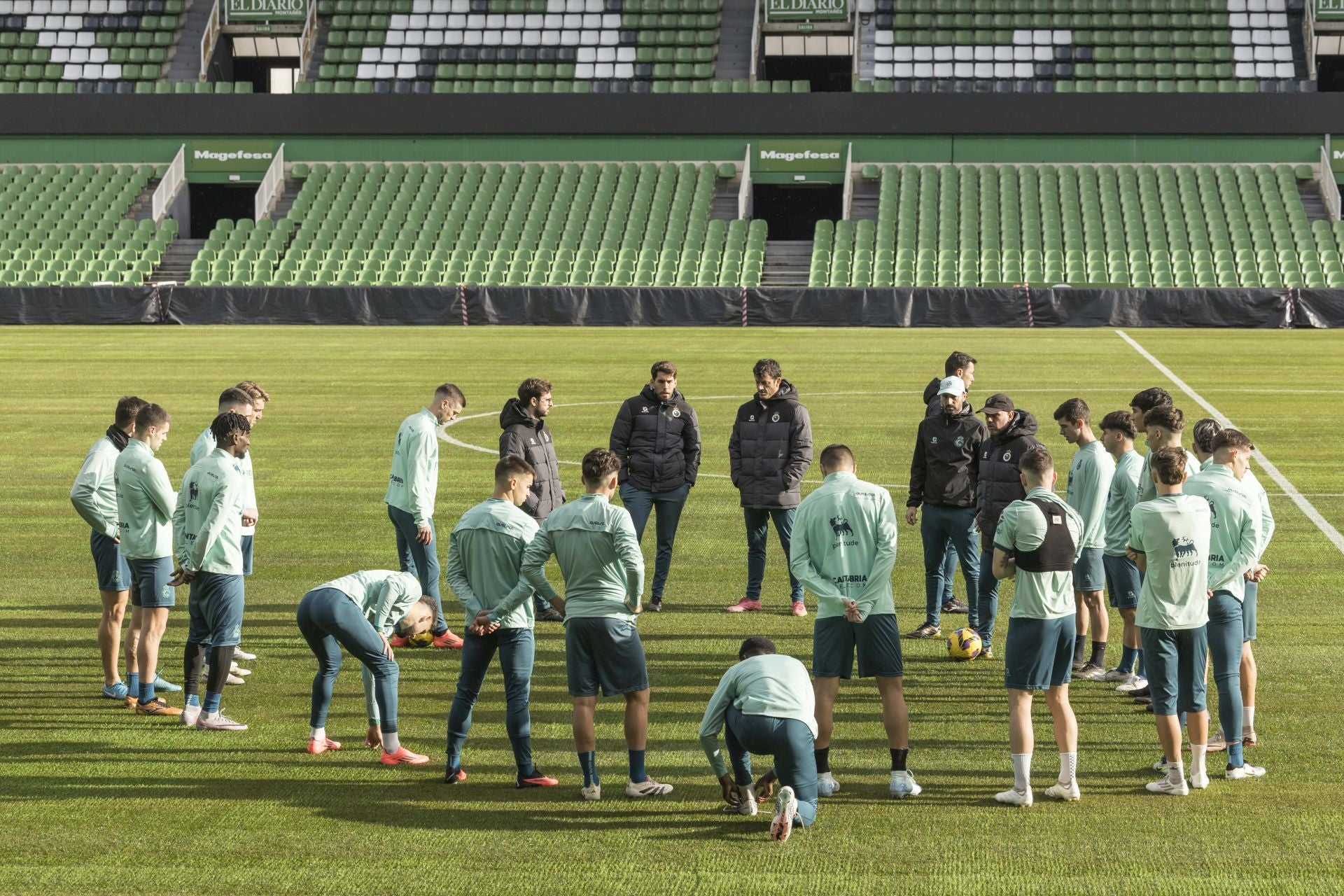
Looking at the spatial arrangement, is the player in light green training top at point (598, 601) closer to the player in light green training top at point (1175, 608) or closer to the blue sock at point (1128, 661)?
the player in light green training top at point (1175, 608)

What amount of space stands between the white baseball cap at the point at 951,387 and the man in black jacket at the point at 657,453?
7.61 feet

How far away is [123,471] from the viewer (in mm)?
10164

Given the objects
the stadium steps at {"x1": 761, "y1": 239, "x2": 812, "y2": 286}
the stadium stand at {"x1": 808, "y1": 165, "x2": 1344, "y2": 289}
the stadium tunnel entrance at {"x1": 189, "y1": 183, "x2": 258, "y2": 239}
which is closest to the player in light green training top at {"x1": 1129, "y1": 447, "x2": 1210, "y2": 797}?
the stadium stand at {"x1": 808, "y1": 165, "x2": 1344, "y2": 289}

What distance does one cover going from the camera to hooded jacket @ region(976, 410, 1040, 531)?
1129cm

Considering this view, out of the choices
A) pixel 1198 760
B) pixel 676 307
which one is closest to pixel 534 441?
pixel 1198 760

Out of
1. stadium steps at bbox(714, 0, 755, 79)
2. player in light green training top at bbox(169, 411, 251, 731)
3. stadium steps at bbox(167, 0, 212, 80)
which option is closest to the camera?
player in light green training top at bbox(169, 411, 251, 731)

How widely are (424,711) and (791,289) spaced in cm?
2899

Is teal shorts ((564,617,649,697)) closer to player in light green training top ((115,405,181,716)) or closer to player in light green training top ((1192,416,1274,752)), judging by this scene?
player in light green training top ((115,405,181,716))

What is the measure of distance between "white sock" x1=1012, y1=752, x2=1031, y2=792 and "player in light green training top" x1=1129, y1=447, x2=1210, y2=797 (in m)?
0.78

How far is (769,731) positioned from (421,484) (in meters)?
5.11

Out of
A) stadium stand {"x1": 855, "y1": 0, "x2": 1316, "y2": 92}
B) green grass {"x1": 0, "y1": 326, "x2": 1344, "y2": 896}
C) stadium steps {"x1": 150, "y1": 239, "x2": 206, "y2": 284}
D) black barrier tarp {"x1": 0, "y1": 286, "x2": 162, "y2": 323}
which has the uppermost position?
stadium stand {"x1": 855, "y1": 0, "x2": 1316, "y2": 92}

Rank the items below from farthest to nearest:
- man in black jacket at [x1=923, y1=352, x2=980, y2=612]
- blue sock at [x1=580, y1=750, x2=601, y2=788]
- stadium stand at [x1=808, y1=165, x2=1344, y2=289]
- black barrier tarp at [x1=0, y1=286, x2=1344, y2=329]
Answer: stadium stand at [x1=808, y1=165, x2=1344, y2=289] < black barrier tarp at [x1=0, y1=286, x2=1344, y2=329] < man in black jacket at [x1=923, y1=352, x2=980, y2=612] < blue sock at [x1=580, y1=750, x2=601, y2=788]

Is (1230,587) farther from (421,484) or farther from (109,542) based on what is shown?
(109,542)

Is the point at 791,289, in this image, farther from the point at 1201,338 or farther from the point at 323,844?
the point at 323,844
